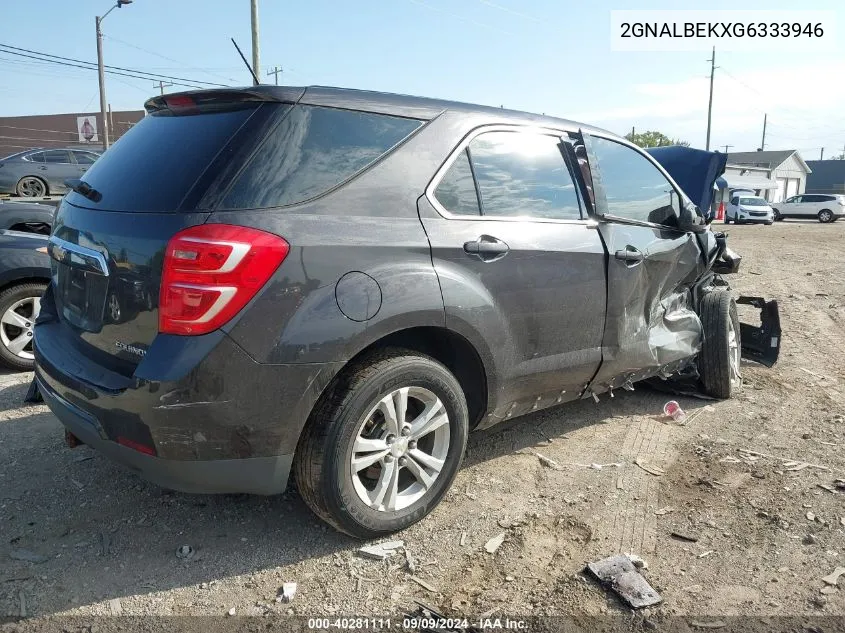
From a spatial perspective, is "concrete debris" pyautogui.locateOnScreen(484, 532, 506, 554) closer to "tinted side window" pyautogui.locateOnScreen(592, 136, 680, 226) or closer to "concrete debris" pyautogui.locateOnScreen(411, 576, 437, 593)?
"concrete debris" pyautogui.locateOnScreen(411, 576, 437, 593)

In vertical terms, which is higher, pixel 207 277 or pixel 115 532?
pixel 207 277

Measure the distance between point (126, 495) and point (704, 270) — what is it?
393cm

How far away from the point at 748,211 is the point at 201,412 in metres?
37.1

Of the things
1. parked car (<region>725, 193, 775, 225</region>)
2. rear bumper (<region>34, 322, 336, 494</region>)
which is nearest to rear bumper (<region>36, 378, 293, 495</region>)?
rear bumper (<region>34, 322, 336, 494</region>)

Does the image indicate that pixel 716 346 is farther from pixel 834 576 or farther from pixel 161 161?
pixel 161 161

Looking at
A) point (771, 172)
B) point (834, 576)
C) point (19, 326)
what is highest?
point (771, 172)

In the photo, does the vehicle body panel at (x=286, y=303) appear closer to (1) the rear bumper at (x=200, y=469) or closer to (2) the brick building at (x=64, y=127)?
(1) the rear bumper at (x=200, y=469)

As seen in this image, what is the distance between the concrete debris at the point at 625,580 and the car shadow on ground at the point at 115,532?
1028mm

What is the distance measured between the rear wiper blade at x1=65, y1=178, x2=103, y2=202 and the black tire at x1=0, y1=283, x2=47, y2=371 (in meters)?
2.17

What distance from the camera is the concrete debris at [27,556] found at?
107 inches

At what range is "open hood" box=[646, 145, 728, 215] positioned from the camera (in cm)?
586

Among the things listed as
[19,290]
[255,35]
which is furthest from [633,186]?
[255,35]

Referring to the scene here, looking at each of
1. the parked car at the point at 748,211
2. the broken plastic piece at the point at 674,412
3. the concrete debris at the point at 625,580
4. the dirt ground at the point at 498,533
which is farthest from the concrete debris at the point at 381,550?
the parked car at the point at 748,211

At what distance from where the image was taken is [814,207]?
3916 centimetres
